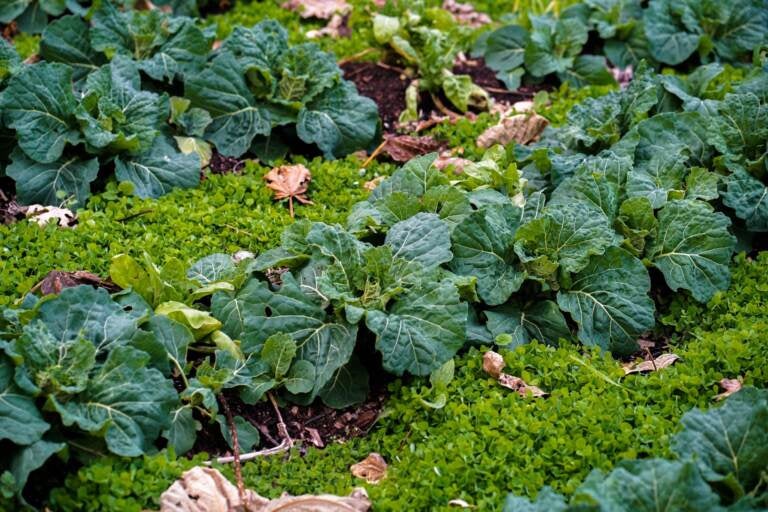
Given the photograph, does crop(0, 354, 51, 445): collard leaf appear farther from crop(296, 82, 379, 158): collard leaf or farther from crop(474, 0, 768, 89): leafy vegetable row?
crop(474, 0, 768, 89): leafy vegetable row

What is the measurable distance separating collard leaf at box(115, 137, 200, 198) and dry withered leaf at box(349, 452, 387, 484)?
2.08 m

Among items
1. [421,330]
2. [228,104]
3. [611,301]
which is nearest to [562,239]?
[611,301]

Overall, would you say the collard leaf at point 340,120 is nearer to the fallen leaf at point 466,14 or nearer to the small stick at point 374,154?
the small stick at point 374,154

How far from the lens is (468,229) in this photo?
421cm

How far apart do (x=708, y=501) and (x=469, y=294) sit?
146 centimetres

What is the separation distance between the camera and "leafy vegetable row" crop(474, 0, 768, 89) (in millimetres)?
6227

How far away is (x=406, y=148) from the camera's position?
217 inches

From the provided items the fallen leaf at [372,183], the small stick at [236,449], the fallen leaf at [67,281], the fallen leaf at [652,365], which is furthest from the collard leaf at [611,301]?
the fallen leaf at [67,281]

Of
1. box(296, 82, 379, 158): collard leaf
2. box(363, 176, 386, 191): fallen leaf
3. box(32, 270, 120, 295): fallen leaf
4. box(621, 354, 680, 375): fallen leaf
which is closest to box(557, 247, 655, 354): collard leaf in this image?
box(621, 354, 680, 375): fallen leaf

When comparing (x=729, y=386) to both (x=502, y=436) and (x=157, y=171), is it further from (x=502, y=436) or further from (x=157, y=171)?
(x=157, y=171)

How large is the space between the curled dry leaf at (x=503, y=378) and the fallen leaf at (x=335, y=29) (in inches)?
134

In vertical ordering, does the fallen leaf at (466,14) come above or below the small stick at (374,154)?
above

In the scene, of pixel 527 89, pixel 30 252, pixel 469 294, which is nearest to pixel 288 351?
pixel 469 294

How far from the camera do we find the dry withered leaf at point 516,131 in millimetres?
5535
